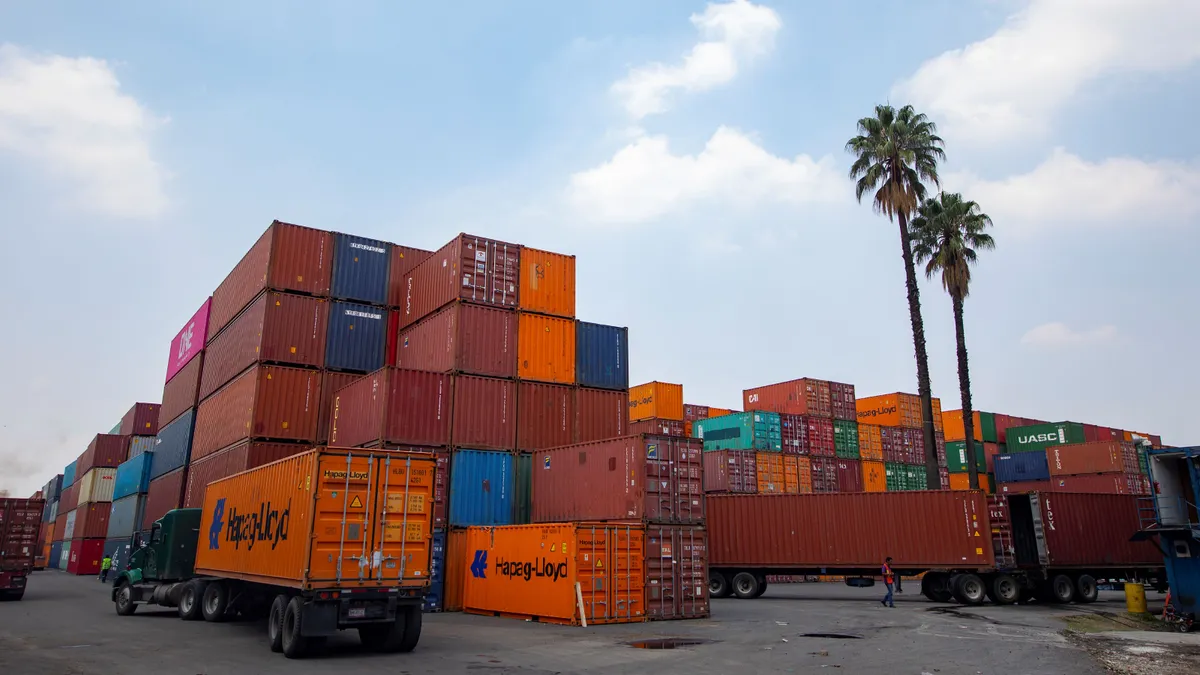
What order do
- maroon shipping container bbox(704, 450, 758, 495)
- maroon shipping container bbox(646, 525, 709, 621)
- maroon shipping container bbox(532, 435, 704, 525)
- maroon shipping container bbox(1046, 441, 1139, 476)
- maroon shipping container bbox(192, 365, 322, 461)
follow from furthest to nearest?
maroon shipping container bbox(1046, 441, 1139, 476), maroon shipping container bbox(704, 450, 758, 495), maroon shipping container bbox(192, 365, 322, 461), maroon shipping container bbox(532, 435, 704, 525), maroon shipping container bbox(646, 525, 709, 621)

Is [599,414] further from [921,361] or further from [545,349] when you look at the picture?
[921,361]

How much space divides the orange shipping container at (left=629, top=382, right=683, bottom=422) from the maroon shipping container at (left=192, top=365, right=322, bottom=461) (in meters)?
26.6

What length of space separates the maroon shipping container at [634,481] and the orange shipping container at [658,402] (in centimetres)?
2763

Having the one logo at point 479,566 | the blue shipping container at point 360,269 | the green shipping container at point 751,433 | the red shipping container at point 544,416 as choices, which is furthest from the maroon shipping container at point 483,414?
the green shipping container at point 751,433

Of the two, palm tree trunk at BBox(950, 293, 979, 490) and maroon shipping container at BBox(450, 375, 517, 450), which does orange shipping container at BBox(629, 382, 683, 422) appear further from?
maroon shipping container at BBox(450, 375, 517, 450)

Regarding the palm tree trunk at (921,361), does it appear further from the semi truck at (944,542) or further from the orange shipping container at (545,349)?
the orange shipping container at (545,349)

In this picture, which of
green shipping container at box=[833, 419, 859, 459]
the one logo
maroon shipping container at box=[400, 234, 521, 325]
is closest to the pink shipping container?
maroon shipping container at box=[400, 234, 521, 325]

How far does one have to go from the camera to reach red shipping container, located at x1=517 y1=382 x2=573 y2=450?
24.5 m

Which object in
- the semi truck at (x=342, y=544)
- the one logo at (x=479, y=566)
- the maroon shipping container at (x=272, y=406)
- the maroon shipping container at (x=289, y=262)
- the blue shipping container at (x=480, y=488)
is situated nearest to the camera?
the semi truck at (x=342, y=544)

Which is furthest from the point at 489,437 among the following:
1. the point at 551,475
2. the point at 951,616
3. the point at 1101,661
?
the point at 1101,661

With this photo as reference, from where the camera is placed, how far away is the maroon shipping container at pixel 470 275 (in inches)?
974

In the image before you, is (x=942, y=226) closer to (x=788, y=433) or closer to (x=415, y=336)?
(x=788, y=433)

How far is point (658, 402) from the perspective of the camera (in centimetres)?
4956

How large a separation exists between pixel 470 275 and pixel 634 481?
9.58 meters
